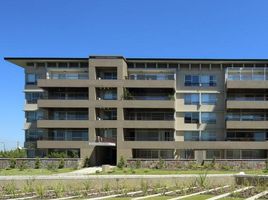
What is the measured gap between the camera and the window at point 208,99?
66875 millimetres

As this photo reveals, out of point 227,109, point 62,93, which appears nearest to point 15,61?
point 62,93

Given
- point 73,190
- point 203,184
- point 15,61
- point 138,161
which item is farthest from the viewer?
point 15,61

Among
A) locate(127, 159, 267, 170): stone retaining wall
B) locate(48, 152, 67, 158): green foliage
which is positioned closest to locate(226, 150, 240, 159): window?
locate(127, 159, 267, 170): stone retaining wall

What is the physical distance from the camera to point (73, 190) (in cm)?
2334

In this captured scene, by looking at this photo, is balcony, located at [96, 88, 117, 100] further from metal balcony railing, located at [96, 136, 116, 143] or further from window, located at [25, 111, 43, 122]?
window, located at [25, 111, 43, 122]

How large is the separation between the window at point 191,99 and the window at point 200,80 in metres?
1.54

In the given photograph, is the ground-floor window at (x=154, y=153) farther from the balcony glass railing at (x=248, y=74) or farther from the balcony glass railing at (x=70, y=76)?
the balcony glass railing at (x=248, y=74)

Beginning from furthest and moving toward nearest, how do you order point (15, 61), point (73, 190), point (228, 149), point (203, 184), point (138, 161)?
point (15, 61), point (228, 149), point (138, 161), point (203, 184), point (73, 190)

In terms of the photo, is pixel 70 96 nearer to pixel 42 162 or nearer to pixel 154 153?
pixel 42 162

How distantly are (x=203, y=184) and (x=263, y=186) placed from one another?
312 cm

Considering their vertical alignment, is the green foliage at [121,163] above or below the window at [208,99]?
below

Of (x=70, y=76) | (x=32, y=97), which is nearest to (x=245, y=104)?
(x=70, y=76)

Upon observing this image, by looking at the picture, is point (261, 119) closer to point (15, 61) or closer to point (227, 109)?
point (227, 109)

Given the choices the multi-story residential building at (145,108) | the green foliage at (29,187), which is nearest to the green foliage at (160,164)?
the multi-story residential building at (145,108)
